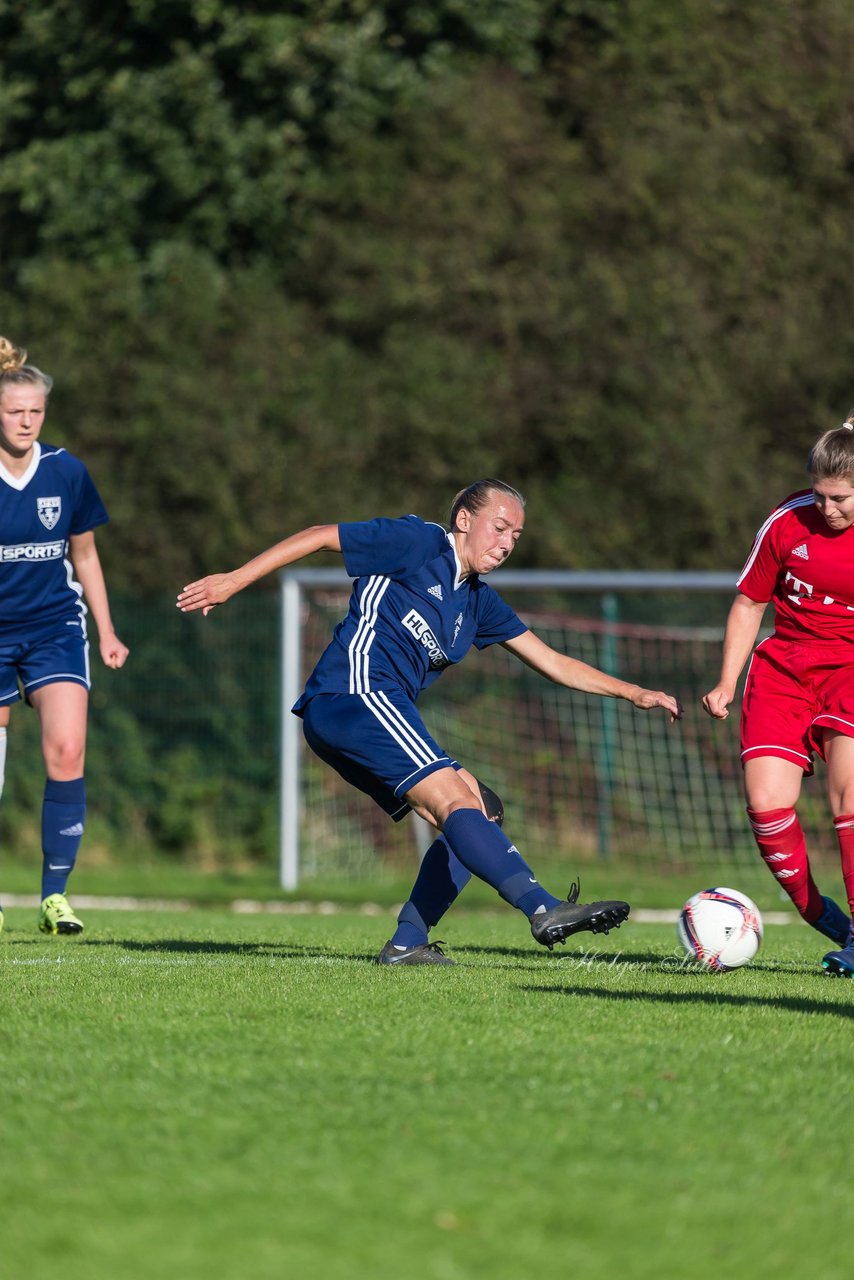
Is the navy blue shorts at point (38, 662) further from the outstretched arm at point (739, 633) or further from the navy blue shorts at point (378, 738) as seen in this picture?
the outstretched arm at point (739, 633)

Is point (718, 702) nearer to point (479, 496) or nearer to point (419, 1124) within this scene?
point (479, 496)

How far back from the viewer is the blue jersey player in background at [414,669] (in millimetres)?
5992

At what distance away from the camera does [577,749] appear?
52.0ft

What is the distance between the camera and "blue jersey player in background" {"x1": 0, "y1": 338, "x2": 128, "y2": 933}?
763 centimetres

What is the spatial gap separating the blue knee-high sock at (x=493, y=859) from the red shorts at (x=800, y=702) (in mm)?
1213

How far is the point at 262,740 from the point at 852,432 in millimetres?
10926

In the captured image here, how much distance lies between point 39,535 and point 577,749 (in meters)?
8.83

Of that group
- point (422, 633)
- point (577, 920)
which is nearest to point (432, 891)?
point (422, 633)

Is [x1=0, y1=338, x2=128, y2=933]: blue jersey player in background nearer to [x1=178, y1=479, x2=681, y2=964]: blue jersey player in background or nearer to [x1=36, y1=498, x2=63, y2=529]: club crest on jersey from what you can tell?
[x1=36, y1=498, x2=63, y2=529]: club crest on jersey

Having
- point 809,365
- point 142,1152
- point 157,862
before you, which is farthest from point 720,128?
point 142,1152

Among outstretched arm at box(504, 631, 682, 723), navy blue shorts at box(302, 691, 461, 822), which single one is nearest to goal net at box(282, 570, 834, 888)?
outstretched arm at box(504, 631, 682, 723)

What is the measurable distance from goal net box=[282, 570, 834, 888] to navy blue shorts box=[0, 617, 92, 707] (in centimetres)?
661

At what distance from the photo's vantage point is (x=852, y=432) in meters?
6.44

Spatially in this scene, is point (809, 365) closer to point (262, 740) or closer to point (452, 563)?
point (262, 740)
